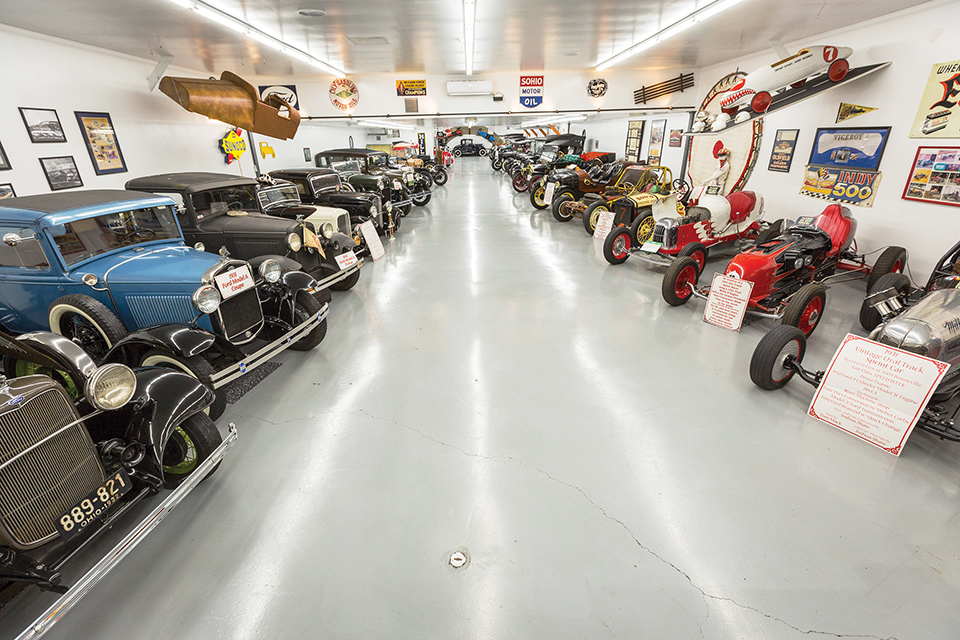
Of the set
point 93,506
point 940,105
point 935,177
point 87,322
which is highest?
point 940,105

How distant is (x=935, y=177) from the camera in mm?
5312

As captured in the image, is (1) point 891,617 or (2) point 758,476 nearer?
(1) point 891,617

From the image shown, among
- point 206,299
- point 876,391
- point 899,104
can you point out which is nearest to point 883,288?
point 876,391

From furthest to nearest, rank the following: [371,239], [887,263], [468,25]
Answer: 1. [371,239]
2. [468,25]
3. [887,263]

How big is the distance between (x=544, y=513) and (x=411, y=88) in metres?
10.7

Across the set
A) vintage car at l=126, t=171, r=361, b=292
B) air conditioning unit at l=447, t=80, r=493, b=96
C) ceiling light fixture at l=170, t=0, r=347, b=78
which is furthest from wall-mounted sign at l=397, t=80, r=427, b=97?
vintage car at l=126, t=171, r=361, b=292

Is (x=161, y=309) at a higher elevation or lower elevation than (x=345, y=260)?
higher

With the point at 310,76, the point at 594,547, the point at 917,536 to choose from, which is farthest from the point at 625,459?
the point at 310,76

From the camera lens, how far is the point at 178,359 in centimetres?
288

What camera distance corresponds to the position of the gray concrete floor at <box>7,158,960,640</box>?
1.94 metres

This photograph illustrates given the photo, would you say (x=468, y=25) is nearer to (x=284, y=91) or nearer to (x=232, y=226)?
(x=232, y=226)

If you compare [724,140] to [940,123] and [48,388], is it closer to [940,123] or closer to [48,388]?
[940,123]

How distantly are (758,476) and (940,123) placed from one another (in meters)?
6.07

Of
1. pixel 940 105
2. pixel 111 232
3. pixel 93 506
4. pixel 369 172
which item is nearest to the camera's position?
pixel 93 506
